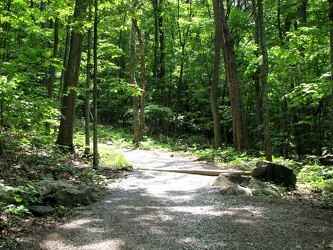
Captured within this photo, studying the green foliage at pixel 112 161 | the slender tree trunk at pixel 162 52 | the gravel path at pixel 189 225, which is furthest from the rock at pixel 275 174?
the slender tree trunk at pixel 162 52

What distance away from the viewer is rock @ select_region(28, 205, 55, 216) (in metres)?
5.02

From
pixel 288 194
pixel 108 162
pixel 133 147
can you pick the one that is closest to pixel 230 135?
pixel 133 147

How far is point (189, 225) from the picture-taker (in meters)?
4.89

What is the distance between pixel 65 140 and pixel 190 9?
1781cm

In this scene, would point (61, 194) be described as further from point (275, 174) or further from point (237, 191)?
point (275, 174)

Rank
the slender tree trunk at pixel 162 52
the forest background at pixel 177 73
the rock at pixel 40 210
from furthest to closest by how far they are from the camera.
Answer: the slender tree trunk at pixel 162 52, the forest background at pixel 177 73, the rock at pixel 40 210

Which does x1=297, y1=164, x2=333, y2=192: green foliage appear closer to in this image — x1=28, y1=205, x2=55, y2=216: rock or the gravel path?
the gravel path

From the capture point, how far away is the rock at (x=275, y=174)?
7945mm

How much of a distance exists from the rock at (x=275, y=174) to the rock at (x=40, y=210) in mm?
5577

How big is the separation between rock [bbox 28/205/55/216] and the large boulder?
0.28m

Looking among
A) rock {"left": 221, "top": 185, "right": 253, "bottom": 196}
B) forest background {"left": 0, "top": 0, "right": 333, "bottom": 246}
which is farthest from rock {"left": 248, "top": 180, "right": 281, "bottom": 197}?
forest background {"left": 0, "top": 0, "right": 333, "bottom": 246}

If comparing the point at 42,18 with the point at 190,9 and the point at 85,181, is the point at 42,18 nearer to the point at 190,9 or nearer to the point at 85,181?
the point at 85,181

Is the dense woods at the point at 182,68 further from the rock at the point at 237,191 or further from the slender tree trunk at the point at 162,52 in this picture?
the rock at the point at 237,191

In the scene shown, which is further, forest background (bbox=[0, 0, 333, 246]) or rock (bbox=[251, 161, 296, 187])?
forest background (bbox=[0, 0, 333, 246])
